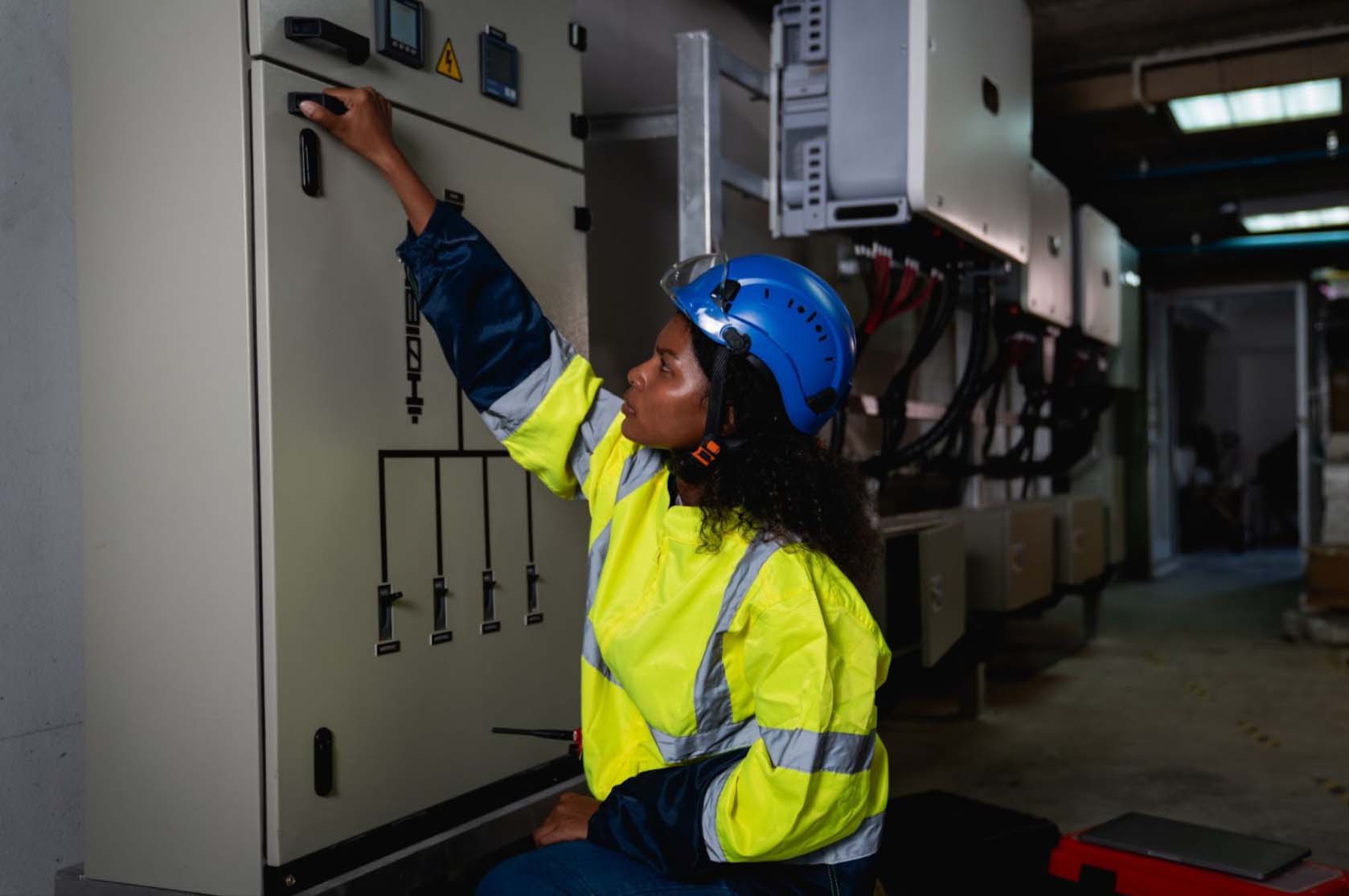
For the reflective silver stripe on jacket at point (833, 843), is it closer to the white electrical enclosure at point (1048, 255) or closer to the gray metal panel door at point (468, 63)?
the gray metal panel door at point (468, 63)

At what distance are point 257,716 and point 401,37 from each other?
1016 millimetres

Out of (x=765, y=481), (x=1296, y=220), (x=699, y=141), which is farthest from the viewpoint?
(x=1296, y=220)

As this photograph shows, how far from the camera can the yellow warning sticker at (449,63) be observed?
1823 millimetres

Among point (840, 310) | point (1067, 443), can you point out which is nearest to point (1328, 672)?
point (1067, 443)

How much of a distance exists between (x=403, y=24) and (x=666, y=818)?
1.22 metres

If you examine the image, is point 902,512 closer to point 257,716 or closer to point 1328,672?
point 1328,672

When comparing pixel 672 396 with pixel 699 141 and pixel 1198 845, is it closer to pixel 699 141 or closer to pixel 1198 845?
pixel 699 141

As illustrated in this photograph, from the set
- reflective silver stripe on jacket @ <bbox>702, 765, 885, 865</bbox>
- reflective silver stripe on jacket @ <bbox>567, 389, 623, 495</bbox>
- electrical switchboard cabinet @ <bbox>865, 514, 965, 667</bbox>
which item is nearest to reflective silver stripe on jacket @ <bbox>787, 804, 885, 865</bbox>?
reflective silver stripe on jacket @ <bbox>702, 765, 885, 865</bbox>

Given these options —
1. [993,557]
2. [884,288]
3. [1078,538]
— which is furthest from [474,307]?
[1078,538]

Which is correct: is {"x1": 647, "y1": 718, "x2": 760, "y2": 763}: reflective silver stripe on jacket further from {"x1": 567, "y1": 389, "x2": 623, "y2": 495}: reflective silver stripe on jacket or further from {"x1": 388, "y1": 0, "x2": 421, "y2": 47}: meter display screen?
{"x1": 388, "y1": 0, "x2": 421, "y2": 47}: meter display screen

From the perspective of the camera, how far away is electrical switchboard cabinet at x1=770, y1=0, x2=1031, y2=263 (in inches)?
101

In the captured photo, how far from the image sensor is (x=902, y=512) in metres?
4.60

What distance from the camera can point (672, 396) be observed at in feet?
4.81

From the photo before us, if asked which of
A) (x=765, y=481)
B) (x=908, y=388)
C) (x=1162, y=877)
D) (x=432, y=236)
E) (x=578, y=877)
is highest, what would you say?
(x=432, y=236)
